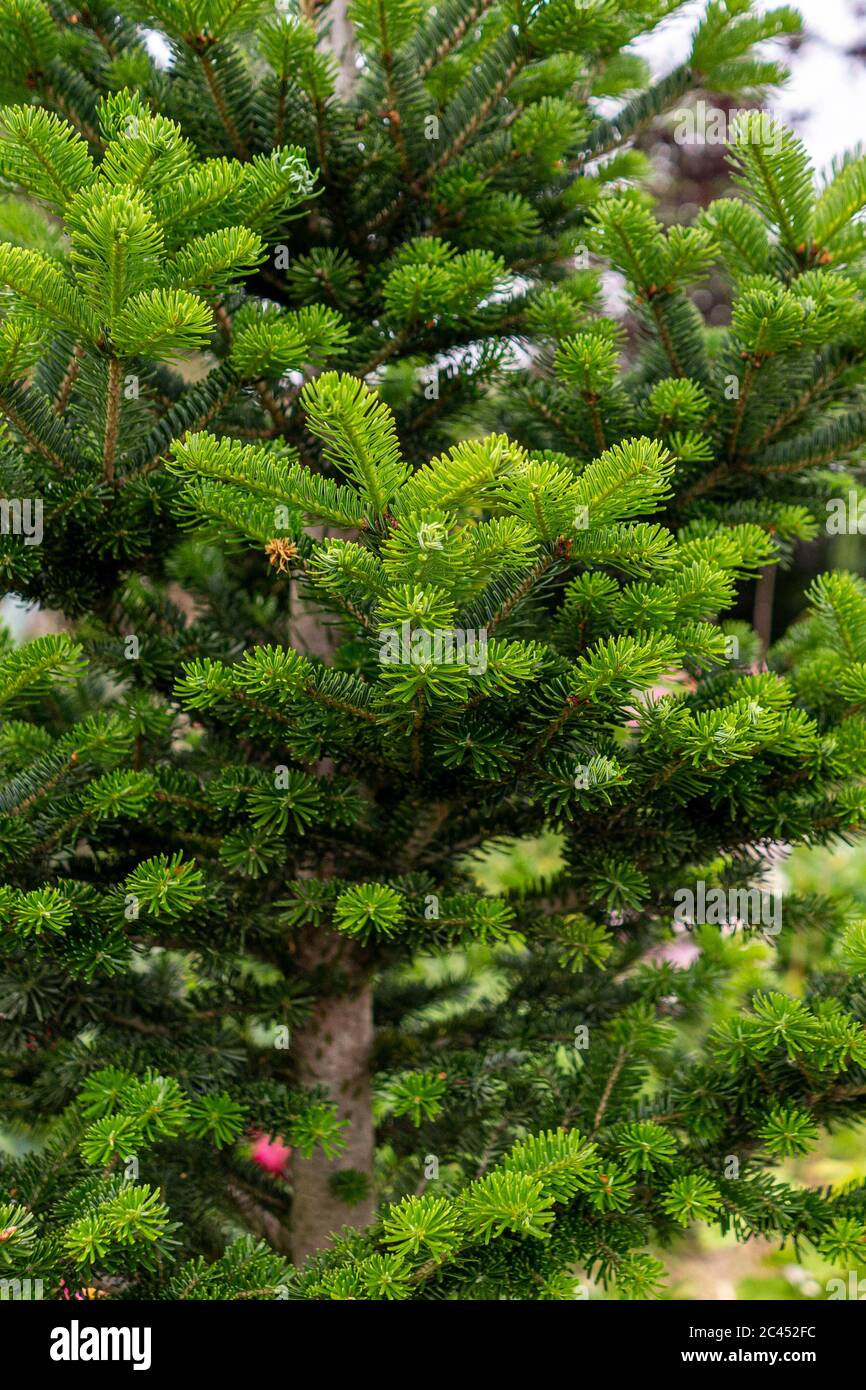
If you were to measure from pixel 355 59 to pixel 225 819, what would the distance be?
1.09 m

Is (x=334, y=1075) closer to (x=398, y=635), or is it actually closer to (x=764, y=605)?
(x=398, y=635)

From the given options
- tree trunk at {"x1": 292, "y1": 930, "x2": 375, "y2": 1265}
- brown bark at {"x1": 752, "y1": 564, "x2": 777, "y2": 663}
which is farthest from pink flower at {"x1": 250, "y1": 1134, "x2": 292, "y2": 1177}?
brown bark at {"x1": 752, "y1": 564, "x2": 777, "y2": 663}

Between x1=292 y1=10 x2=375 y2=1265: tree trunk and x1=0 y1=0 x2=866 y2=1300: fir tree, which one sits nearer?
x1=0 y1=0 x2=866 y2=1300: fir tree

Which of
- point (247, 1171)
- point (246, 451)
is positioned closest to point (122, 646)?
point (246, 451)

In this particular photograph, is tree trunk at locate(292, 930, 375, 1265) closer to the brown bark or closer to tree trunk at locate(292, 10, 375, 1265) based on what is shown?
tree trunk at locate(292, 10, 375, 1265)

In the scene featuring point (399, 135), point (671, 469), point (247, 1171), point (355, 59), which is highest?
point (355, 59)

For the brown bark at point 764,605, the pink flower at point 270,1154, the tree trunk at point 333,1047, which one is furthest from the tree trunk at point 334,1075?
the brown bark at point 764,605

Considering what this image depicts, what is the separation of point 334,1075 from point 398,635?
855 mm

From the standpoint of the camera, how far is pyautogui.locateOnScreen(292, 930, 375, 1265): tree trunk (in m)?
1.42

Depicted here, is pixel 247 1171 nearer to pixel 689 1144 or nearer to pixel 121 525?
pixel 689 1144

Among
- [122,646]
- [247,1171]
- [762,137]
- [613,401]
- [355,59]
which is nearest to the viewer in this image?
[762,137]

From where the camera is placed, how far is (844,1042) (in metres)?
0.98

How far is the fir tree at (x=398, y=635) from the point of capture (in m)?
0.90

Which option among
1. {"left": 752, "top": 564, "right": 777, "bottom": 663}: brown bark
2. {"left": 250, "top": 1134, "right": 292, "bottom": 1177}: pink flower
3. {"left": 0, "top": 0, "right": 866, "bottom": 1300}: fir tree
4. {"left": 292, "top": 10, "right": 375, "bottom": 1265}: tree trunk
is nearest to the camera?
{"left": 0, "top": 0, "right": 866, "bottom": 1300}: fir tree
